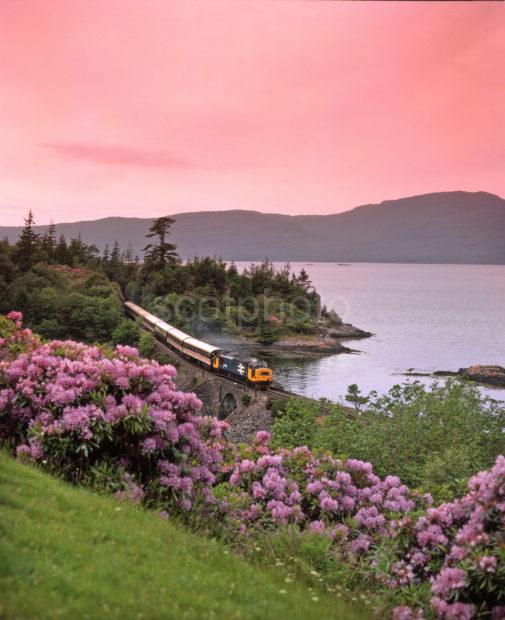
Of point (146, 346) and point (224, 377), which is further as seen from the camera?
point (146, 346)

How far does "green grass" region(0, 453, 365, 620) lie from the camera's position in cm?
504

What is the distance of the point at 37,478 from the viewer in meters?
7.82

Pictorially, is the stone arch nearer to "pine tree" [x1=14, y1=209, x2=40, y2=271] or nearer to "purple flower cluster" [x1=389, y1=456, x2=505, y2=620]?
"purple flower cluster" [x1=389, y1=456, x2=505, y2=620]

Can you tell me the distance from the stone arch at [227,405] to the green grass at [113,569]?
3838 centimetres

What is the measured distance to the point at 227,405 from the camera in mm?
46875

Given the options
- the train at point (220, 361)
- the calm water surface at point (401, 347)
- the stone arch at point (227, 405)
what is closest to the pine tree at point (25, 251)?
the train at point (220, 361)

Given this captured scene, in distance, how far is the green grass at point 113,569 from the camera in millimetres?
5035

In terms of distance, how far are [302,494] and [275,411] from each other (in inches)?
1220

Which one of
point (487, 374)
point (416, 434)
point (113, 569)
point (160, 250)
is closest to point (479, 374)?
point (487, 374)

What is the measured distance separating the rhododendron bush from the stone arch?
3448 centimetres

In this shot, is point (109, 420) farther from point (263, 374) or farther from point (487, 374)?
point (487, 374)

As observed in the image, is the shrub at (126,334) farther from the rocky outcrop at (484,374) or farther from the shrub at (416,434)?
the shrub at (416,434)

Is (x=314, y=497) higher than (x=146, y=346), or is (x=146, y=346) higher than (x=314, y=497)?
(x=314, y=497)

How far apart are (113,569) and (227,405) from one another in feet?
136
